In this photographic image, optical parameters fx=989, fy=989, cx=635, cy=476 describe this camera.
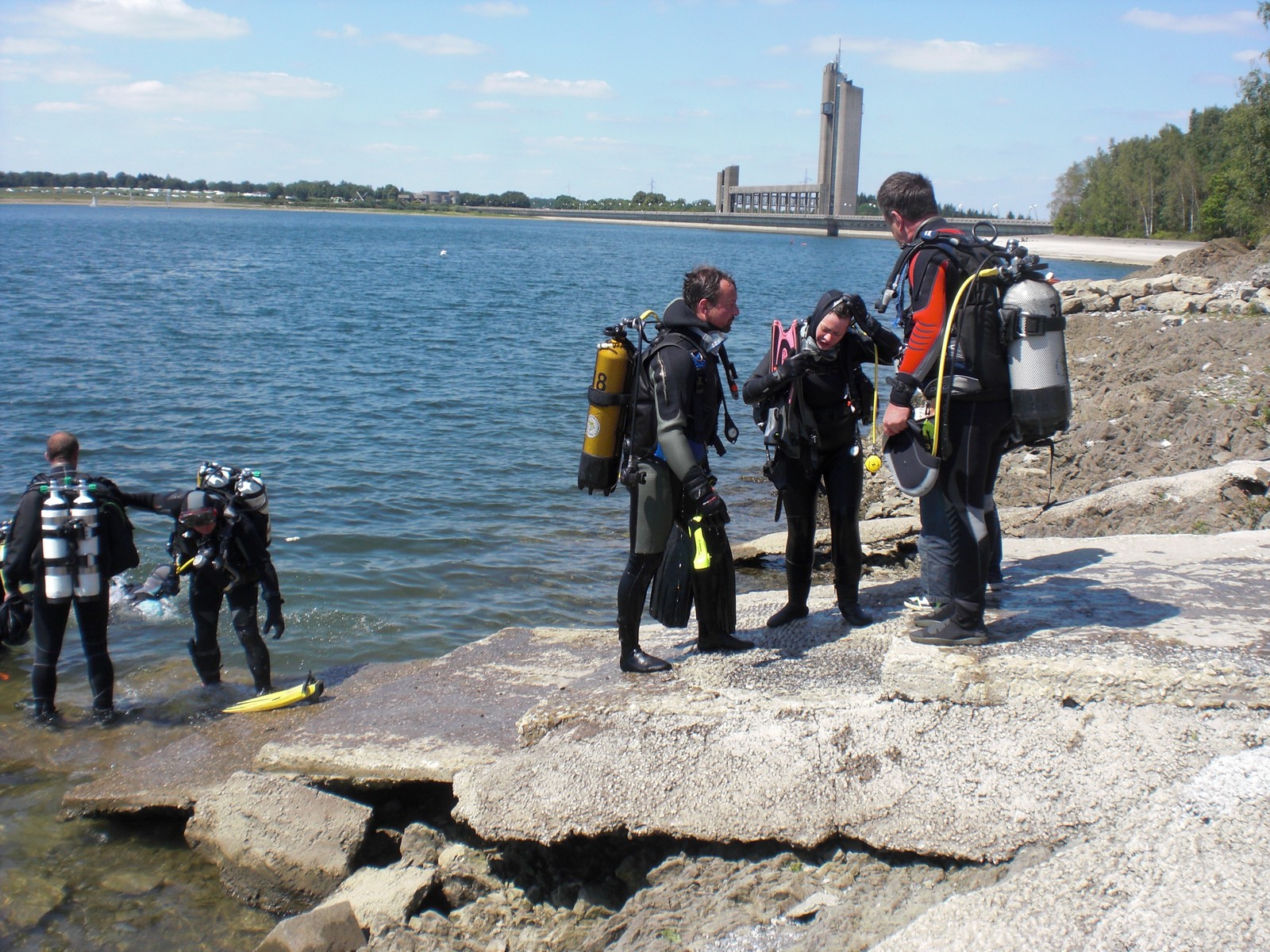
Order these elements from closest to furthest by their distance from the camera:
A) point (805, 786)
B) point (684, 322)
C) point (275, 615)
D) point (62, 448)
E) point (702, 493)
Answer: point (805, 786) < point (702, 493) < point (684, 322) < point (62, 448) < point (275, 615)

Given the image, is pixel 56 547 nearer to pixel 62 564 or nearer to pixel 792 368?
pixel 62 564

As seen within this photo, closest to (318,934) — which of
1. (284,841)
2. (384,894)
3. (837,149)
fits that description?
(384,894)

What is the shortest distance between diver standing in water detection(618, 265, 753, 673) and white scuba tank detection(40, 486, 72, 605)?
3638 millimetres

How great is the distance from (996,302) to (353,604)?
651 cm

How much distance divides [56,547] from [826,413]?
4.69 m

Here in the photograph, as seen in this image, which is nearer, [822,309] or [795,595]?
[822,309]

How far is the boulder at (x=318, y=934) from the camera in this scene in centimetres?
398

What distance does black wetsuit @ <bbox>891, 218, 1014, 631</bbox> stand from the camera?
412cm

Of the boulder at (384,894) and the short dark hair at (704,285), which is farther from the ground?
the short dark hair at (704,285)

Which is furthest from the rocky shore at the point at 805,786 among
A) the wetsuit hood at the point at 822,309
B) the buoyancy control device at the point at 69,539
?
the wetsuit hood at the point at 822,309

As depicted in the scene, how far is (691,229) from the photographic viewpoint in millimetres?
178375

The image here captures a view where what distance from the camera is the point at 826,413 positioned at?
4941 millimetres

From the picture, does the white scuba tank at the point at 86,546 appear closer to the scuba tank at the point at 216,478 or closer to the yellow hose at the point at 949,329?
the scuba tank at the point at 216,478

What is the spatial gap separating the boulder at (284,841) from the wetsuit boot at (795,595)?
2315 mm
